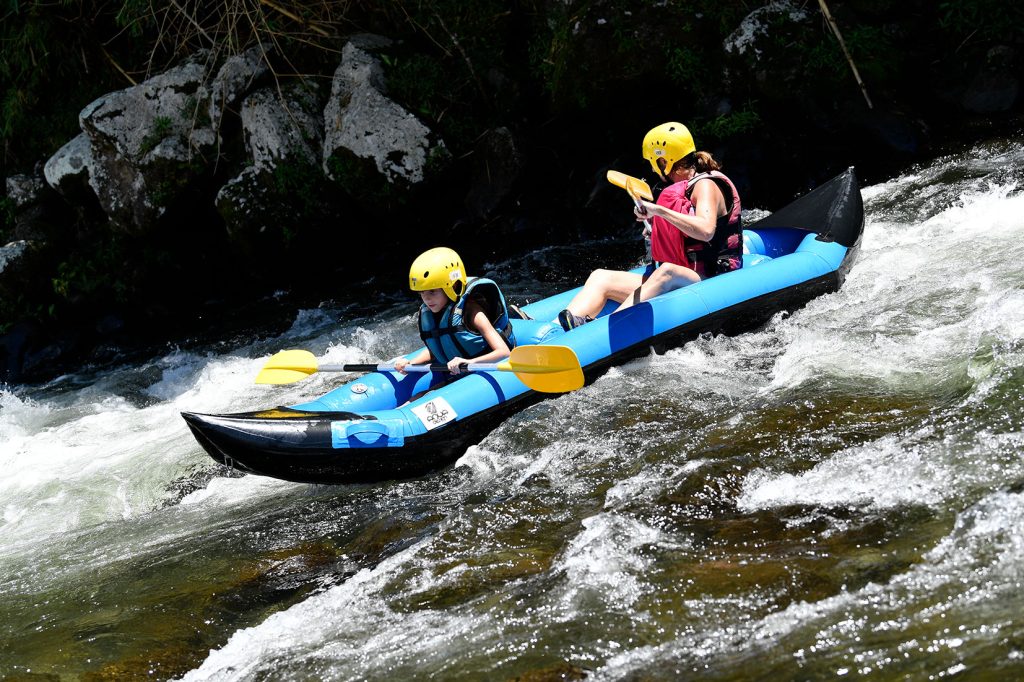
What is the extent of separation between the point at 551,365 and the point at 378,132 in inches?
171

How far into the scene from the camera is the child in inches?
182

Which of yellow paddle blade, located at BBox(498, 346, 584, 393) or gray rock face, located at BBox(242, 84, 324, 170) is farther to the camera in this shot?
gray rock face, located at BBox(242, 84, 324, 170)

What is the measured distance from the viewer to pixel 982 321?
15.1 feet

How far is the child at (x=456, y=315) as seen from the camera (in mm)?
4633

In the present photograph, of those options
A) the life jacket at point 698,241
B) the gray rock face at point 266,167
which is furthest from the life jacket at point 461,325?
the gray rock face at point 266,167

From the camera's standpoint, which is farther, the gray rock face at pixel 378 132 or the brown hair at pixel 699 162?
the gray rock face at pixel 378 132

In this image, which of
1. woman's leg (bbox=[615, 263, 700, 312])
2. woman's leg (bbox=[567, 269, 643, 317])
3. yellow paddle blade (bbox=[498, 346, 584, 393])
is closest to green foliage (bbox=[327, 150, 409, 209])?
woman's leg (bbox=[567, 269, 643, 317])

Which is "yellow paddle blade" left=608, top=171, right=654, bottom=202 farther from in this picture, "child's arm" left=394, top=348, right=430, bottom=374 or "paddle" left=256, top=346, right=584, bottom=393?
"child's arm" left=394, top=348, right=430, bottom=374

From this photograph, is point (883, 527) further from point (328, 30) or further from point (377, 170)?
point (328, 30)

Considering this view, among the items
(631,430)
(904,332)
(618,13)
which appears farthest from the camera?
(618,13)

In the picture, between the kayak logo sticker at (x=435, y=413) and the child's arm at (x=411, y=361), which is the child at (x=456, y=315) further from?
the kayak logo sticker at (x=435, y=413)

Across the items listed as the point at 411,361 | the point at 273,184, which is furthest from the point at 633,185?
the point at 273,184

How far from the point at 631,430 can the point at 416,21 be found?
593 cm

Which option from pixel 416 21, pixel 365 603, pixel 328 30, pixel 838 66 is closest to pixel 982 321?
pixel 365 603
